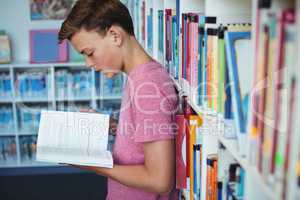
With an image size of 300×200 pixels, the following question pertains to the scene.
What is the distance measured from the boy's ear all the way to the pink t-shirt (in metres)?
0.11

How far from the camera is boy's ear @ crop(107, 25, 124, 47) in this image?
1.31 metres

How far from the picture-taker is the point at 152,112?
46.5 inches

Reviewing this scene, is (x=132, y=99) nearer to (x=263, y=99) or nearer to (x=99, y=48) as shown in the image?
(x=99, y=48)

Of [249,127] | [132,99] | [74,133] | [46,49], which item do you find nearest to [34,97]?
[46,49]

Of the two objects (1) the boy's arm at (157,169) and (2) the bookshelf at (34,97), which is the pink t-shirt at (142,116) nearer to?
(1) the boy's arm at (157,169)

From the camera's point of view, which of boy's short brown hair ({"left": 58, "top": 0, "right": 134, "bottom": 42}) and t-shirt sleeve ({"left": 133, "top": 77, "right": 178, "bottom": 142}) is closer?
t-shirt sleeve ({"left": 133, "top": 77, "right": 178, "bottom": 142})

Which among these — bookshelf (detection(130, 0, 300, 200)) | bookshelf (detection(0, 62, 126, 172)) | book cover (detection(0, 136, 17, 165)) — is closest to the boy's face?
bookshelf (detection(130, 0, 300, 200))

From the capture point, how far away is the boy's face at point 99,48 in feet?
4.32

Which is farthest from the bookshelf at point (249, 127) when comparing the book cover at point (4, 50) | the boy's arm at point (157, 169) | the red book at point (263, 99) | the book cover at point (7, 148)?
the book cover at point (7, 148)

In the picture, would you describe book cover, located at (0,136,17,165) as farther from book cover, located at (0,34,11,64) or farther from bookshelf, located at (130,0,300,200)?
bookshelf, located at (130,0,300,200)

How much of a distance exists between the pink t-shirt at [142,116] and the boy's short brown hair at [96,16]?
0.17m

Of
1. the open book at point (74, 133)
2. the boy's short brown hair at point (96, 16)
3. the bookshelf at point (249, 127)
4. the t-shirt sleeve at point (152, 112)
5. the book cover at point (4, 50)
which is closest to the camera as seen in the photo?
the bookshelf at point (249, 127)

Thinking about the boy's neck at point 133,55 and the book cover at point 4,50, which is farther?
the book cover at point 4,50

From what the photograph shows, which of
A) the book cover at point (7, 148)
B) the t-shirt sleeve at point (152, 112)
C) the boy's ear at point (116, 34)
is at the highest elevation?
the boy's ear at point (116, 34)
